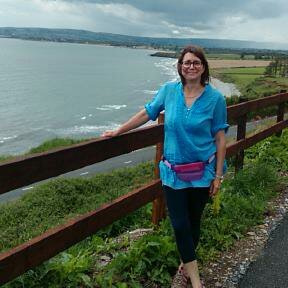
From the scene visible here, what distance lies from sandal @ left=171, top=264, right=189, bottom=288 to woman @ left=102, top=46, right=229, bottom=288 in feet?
0.55

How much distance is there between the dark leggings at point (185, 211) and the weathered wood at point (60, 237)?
1.99 ft

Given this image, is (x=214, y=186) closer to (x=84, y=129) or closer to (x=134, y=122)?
(x=134, y=122)

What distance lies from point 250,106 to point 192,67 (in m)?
3.89

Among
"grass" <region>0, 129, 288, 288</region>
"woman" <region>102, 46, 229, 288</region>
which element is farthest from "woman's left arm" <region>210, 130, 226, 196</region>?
"grass" <region>0, 129, 288, 288</region>

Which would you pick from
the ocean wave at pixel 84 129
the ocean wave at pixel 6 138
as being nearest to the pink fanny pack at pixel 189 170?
the ocean wave at pixel 6 138

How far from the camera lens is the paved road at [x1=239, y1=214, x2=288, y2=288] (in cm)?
431

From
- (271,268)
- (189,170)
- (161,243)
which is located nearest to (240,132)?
(271,268)

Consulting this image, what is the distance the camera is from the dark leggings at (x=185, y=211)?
3.82 metres

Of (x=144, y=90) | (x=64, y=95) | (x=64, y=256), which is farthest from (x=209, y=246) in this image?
(x=144, y=90)

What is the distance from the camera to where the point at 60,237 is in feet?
11.8

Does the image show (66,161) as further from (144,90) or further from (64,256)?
(144,90)

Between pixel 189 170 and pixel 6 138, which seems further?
pixel 6 138

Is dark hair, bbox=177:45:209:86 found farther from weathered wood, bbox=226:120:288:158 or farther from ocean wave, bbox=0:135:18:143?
ocean wave, bbox=0:135:18:143

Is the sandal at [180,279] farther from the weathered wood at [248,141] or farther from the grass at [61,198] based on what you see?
the grass at [61,198]
